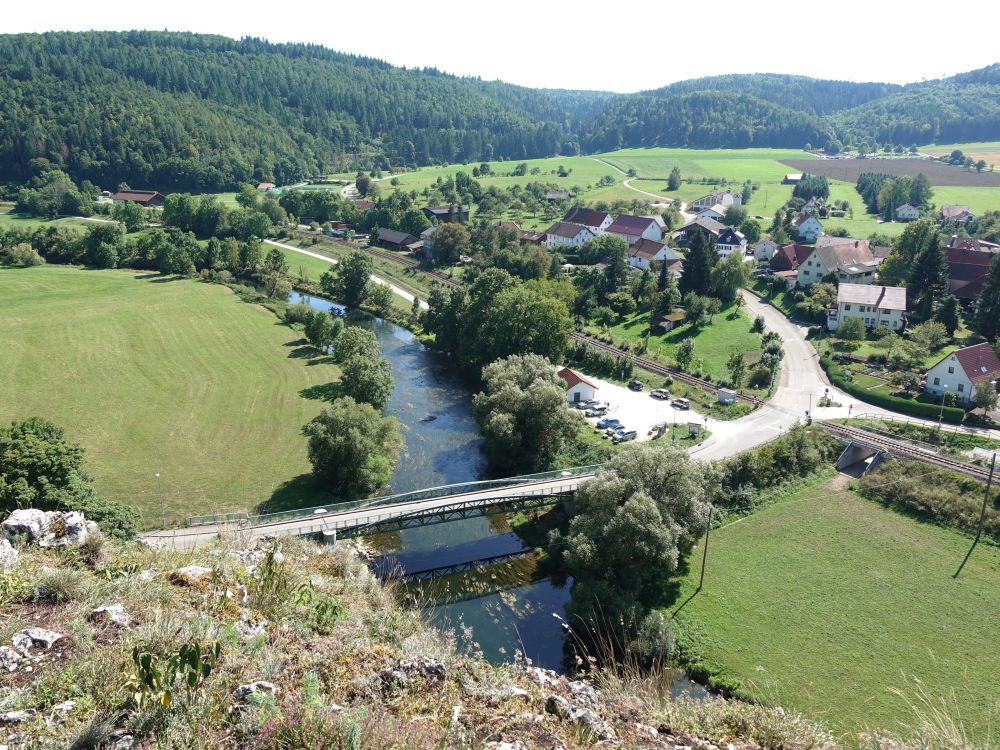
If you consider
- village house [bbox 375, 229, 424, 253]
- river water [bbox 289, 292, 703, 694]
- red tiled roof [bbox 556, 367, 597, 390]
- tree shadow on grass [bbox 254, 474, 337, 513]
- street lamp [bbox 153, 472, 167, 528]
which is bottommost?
river water [bbox 289, 292, 703, 694]

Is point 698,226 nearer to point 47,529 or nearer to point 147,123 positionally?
point 47,529

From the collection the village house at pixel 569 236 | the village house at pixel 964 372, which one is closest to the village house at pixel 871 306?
the village house at pixel 964 372

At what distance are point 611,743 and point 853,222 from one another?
123 m

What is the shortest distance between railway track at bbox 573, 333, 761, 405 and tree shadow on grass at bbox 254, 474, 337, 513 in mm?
30315

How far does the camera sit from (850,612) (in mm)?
29312

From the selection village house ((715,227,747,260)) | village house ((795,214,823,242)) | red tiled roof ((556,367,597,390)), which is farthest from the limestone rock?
village house ((795,214,823,242))

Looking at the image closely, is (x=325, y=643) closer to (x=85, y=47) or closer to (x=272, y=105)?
(x=272, y=105)

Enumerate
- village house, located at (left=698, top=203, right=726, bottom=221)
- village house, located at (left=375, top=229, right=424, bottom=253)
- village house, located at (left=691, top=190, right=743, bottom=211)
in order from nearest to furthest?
village house, located at (left=375, top=229, right=424, bottom=253)
village house, located at (left=698, top=203, right=726, bottom=221)
village house, located at (left=691, top=190, right=743, bottom=211)

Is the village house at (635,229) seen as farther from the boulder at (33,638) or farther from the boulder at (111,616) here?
the boulder at (33,638)

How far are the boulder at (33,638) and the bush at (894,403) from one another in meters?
52.5

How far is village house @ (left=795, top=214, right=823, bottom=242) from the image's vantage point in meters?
102

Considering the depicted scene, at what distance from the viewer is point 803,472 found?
41.4m

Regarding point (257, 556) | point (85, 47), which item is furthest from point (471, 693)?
point (85, 47)

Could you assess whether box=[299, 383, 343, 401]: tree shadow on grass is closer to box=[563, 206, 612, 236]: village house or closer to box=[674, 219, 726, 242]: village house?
box=[563, 206, 612, 236]: village house
